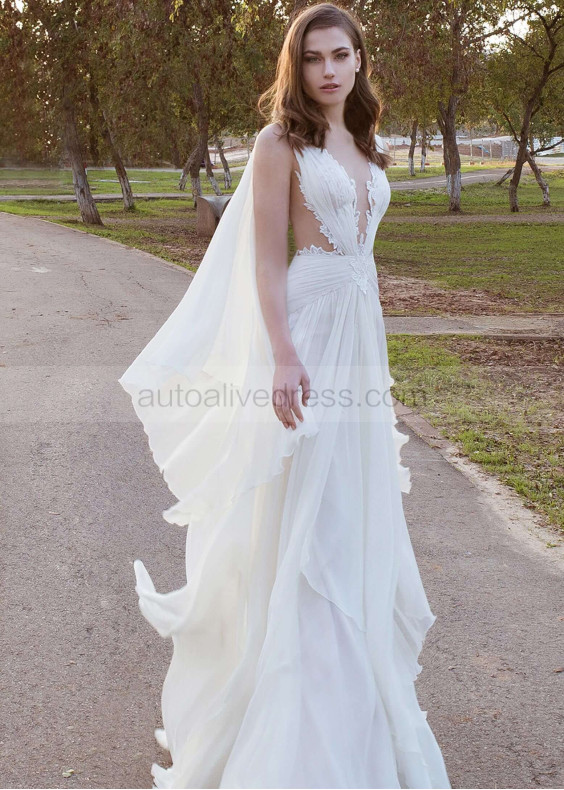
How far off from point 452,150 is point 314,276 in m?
33.3

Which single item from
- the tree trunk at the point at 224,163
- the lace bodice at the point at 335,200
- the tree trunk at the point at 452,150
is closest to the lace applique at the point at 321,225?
the lace bodice at the point at 335,200

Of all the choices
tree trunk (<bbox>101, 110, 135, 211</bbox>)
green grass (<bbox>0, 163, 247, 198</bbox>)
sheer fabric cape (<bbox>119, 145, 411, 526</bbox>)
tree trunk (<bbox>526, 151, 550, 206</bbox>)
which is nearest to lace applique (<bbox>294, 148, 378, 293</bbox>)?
sheer fabric cape (<bbox>119, 145, 411, 526</bbox>)

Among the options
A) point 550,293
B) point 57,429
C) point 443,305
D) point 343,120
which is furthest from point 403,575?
point 550,293

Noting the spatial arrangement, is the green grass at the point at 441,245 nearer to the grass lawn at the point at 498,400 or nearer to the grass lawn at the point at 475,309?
the grass lawn at the point at 475,309

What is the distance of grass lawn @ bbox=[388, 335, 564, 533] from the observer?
20.3 ft

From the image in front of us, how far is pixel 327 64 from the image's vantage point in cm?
276

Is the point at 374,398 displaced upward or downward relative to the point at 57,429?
upward

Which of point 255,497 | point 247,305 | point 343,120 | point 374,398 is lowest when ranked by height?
point 255,497

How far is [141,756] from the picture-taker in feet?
10.1

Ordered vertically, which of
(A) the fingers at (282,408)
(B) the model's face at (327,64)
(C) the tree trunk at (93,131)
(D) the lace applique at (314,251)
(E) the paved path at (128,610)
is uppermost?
(C) the tree trunk at (93,131)

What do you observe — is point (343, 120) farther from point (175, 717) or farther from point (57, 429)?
point (57, 429)

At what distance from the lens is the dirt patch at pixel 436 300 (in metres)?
13.0

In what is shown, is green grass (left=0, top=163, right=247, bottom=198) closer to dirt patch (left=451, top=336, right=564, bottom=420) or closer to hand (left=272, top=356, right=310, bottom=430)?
dirt patch (left=451, top=336, right=564, bottom=420)

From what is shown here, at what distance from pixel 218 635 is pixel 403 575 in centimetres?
62
